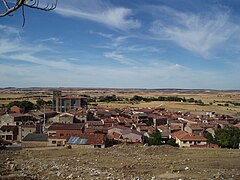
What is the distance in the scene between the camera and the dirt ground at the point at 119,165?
1752 centimetres

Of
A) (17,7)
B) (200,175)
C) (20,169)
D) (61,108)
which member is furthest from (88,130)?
(17,7)

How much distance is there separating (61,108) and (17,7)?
219 feet

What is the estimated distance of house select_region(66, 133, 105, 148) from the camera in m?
31.0

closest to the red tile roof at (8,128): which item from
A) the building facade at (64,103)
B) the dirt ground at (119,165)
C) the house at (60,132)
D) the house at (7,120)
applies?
the house at (60,132)

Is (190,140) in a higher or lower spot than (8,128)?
lower

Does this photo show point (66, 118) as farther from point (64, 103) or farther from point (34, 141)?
point (64, 103)

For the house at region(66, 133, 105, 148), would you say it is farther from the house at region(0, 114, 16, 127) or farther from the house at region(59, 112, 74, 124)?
the house at region(0, 114, 16, 127)

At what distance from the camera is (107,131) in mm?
40906

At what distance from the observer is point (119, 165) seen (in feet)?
68.4

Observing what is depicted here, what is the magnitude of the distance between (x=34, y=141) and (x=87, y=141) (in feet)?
21.4

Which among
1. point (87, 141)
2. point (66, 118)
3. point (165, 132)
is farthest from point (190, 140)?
point (66, 118)

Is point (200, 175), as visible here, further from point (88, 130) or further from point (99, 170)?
point (88, 130)

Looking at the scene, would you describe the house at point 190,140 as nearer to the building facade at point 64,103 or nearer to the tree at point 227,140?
the tree at point 227,140

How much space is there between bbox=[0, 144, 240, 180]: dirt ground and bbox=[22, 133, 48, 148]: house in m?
5.05
